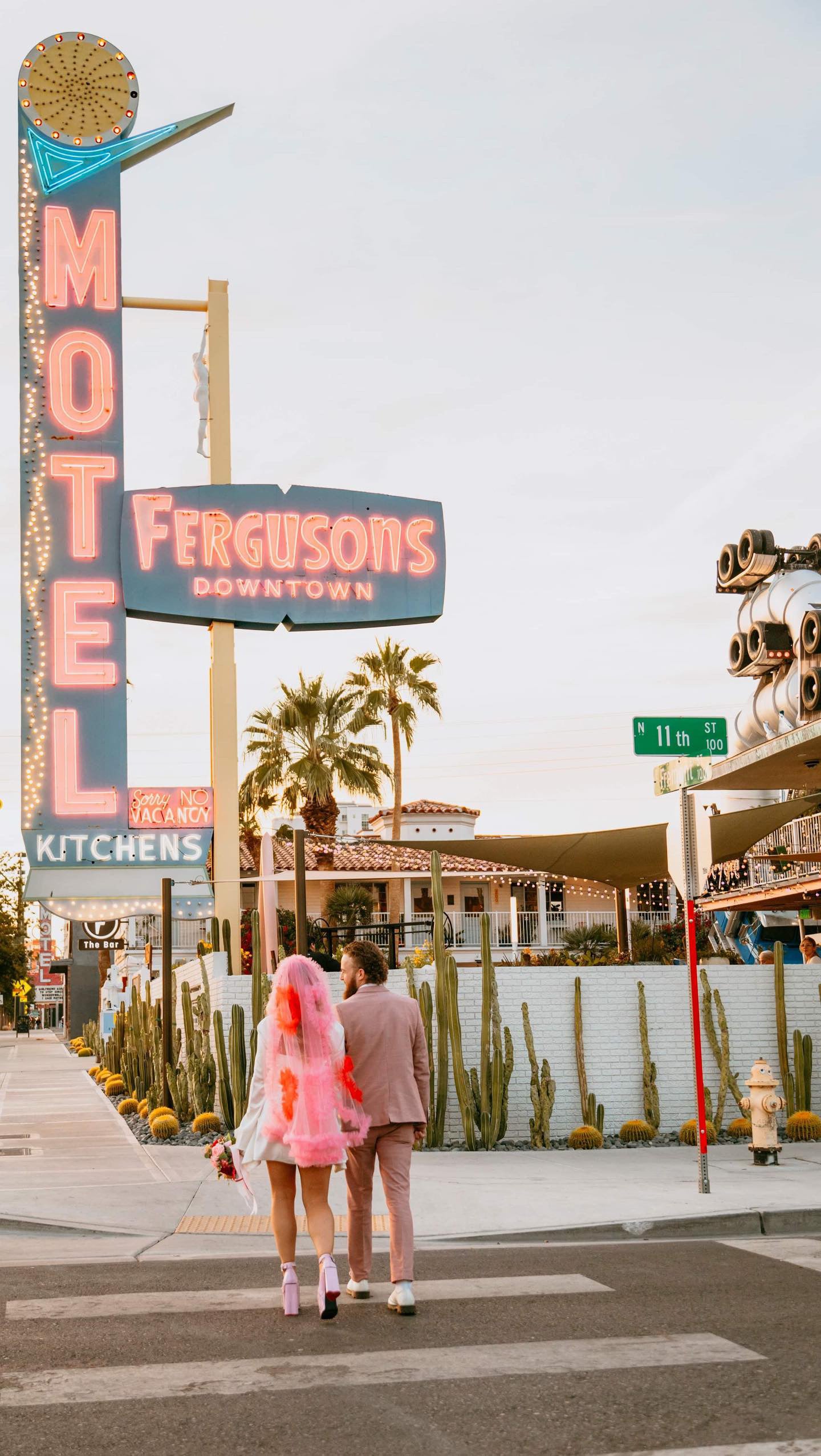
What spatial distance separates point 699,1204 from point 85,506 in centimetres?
1273

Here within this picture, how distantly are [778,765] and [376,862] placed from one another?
3033 cm

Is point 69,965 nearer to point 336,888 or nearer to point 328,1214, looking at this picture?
point 336,888

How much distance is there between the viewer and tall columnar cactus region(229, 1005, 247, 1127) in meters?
14.8

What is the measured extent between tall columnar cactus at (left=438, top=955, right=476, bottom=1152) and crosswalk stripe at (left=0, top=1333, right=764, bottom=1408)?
7.40 metres

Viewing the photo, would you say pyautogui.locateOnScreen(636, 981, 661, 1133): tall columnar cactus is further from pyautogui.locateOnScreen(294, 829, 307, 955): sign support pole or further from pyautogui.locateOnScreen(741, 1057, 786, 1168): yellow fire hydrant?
pyautogui.locateOnScreen(294, 829, 307, 955): sign support pole

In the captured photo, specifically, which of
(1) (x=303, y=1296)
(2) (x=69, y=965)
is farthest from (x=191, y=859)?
(2) (x=69, y=965)

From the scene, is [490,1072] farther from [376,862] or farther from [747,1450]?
[376,862]

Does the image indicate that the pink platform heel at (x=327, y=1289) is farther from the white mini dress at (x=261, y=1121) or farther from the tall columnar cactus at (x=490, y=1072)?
the tall columnar cactus at (x=490, y=1072)

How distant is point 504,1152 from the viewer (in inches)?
540

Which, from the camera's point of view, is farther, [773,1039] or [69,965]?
[69,965]

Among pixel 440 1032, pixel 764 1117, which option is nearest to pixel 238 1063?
pixel 440 1032

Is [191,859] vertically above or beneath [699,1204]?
above

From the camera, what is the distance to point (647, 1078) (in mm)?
14883

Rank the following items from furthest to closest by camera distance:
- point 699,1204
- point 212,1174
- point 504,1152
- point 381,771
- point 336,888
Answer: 1. point 336,888
2. point 381,771
3. point 504,1152
4. point 212,1174
5. point 699,1204
